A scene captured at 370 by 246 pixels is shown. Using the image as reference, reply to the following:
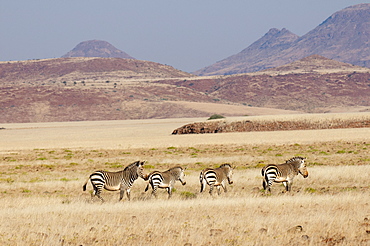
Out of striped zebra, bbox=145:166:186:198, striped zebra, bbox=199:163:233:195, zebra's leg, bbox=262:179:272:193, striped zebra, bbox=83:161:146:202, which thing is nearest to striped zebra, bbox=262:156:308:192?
zebra's leg, bbox=262:179:272:193

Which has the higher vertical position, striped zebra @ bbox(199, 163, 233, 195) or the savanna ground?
striped zebra @ bbox(199, 163, 233, 195)

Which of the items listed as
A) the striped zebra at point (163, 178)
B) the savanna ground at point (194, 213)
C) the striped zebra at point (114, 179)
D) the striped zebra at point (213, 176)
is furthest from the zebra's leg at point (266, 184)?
the striped zebra at point (114, 179)

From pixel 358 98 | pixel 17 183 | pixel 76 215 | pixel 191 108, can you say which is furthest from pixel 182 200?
pixel 358 98

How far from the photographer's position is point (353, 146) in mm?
44781

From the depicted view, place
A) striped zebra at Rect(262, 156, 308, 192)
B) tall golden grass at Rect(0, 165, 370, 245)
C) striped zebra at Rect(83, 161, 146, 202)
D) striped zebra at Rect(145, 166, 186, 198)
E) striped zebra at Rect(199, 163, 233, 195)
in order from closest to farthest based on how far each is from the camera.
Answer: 1. tall golden grass at Rect(0, 165, 370, 245)
2. striped zebra at Rect(83, 161, 146, 202)
3. striped zebra at Rect(145, 166, 186, 198)
4. striped zebra at Rect(199, 163, 233, 195)
5. striped zebra at Rect(262, 156, 308, 192)

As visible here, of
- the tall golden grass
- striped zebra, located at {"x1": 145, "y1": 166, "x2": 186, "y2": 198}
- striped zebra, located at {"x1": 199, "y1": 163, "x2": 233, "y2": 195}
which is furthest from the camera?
striped zebra, located at {"x1": 199, "y1": 163, "x2": 233, "y2": 195}

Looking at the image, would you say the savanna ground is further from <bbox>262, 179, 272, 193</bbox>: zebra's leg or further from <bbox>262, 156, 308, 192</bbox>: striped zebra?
<bbox>262, 156, 308, 192</bbox>: striped zebra

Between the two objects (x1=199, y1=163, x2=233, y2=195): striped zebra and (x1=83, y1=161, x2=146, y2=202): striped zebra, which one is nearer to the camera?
(x1=83, y1=161, x2=146, y2=202): striped zebra

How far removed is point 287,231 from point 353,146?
1341 inches

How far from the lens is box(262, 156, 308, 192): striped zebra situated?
19.7 m

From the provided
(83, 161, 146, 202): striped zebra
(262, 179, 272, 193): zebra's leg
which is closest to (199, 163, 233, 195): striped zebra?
(262, 179, 272, 193): zebra's leg

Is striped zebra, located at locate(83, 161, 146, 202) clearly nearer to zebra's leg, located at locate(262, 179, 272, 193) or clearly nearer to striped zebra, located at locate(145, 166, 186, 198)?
striped zebra, located at locate(145, 166, 186, 198)

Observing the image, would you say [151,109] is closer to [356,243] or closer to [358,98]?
[358,98]

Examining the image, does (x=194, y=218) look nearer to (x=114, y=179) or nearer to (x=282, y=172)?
(x=114, y=179)
